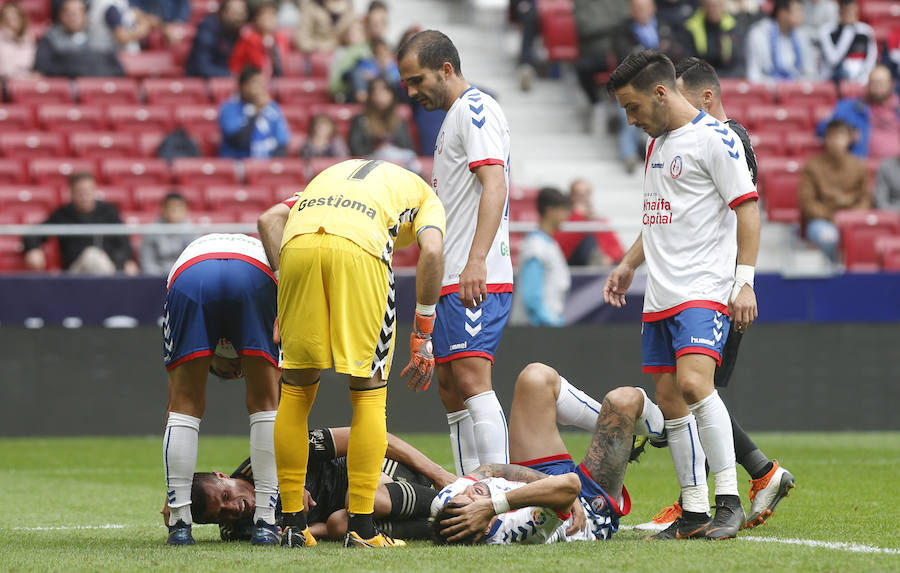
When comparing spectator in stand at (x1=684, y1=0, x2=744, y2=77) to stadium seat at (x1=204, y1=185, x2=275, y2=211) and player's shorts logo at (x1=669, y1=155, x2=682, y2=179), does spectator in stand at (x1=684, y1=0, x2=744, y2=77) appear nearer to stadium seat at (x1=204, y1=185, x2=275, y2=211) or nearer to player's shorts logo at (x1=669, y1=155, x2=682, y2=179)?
stadium seat at (x1=204, y1=185, x2=275, y2=211)

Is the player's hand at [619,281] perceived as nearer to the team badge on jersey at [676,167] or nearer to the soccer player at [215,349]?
the team badge on jersey at [676,167]

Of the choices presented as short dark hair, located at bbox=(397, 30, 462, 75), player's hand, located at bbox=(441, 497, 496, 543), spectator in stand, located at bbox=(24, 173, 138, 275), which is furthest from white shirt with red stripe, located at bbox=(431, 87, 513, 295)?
spectator in stand, located at bbox=(24, 173, 138, 275)

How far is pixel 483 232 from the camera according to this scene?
571 cm

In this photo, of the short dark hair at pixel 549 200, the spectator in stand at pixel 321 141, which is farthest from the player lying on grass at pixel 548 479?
the spectator in stand at pixel 321 141

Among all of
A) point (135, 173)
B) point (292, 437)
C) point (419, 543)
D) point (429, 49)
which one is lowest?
point (419, 543)

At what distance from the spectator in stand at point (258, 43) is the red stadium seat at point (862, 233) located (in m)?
6.45

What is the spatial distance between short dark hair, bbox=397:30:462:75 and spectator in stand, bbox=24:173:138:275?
5.69 m

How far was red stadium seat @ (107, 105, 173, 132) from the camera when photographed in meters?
13.8

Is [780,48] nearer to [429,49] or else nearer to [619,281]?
[619,281]

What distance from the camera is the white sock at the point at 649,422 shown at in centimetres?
579

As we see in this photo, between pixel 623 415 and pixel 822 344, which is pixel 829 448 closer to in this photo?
pixel 822 344

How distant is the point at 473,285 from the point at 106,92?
9.62m

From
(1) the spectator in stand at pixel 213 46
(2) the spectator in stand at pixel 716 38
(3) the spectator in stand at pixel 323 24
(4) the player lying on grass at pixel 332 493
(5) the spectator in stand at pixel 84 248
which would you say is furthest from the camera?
(2) the spectator in stand at pixel 716 38

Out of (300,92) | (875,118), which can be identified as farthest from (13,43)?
(875,118)
